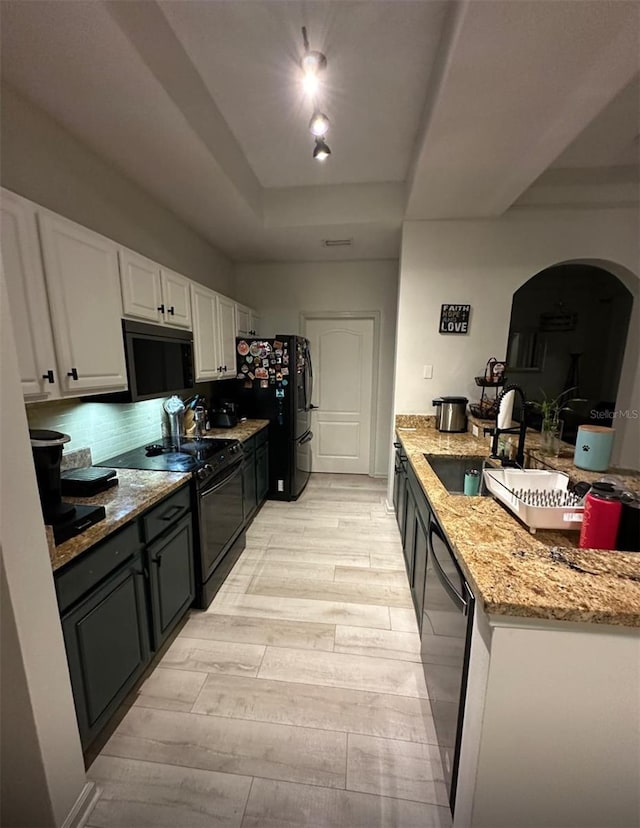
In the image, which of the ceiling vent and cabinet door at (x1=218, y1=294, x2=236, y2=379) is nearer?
cabinet door at (x1=218, y1=294, x2=236, y2=379)

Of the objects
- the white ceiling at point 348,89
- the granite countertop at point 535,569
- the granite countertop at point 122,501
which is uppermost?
the white ceiling at point 348,89

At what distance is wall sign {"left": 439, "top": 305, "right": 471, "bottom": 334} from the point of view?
282cm

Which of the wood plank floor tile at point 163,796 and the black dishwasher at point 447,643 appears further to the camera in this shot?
the wood plank floor tile at point 163,796

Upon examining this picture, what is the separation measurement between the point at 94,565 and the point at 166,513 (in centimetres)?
44

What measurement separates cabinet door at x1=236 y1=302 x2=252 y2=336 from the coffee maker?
2.32 m

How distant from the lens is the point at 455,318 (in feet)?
9.32

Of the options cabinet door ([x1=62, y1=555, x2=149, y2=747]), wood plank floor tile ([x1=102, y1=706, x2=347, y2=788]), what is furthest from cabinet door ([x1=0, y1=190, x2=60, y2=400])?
wood plank floor tile ([x1=102, y1=706, x2=347, y2=788])

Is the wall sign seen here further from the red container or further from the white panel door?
the red container

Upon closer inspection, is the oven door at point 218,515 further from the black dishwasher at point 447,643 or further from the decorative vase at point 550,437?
the decorative vase at point 550,437

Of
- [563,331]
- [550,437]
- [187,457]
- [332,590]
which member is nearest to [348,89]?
[550,437]

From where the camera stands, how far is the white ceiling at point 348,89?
118 cm

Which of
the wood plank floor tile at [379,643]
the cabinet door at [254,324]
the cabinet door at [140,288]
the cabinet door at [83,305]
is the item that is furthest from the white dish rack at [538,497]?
the cabinet door at [254,324]

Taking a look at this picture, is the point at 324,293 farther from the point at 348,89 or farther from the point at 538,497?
the point at 538,497

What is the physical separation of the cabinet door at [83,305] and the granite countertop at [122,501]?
494 millimetres
